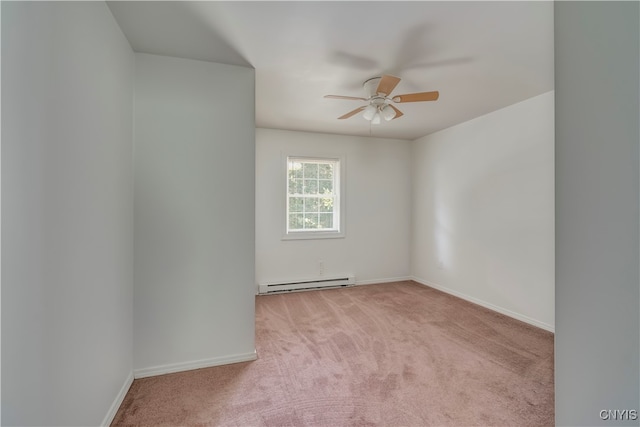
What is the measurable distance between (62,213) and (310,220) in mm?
3486

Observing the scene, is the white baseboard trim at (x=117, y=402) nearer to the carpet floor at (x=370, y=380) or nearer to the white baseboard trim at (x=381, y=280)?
the carpet floor at (x=370, y=380)

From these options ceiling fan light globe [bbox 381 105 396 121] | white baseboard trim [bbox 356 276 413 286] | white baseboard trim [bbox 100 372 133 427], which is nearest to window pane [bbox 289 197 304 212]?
white baseboard trim [bbox 356 276 413 286]

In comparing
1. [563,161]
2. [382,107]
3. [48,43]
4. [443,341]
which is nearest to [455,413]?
[443,341]

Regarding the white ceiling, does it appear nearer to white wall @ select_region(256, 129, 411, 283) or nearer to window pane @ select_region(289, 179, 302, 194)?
white wall @ select_region(256, 129, 411, 283)

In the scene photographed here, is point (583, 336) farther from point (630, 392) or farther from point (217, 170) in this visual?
point (217, 170)

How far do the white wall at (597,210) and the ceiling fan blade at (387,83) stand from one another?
60.8 inches

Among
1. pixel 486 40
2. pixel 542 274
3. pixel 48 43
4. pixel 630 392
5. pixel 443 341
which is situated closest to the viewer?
pixel 630 392

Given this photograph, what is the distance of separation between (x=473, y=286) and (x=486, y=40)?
2.99m

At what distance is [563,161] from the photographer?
67 centimetres

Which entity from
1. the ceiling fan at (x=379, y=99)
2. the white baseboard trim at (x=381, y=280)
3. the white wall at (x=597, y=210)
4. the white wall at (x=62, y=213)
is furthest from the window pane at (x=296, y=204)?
the white wall at (x=597, y=210)

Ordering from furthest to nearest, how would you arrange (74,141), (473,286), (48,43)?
(473,286) → (74,141) → (48,43)

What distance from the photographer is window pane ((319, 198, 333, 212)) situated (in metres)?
4.63

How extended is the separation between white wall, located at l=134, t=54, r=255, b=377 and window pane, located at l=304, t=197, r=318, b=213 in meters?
2.19

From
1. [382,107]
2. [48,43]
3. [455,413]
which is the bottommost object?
[455,413]
